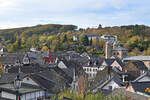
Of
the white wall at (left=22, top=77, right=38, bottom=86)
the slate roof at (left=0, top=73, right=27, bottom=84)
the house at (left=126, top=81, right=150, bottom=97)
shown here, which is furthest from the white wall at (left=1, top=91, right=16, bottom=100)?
the house at (left=126, top=81, right=150, bottom=97)

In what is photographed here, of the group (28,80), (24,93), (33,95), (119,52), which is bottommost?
(119,52)

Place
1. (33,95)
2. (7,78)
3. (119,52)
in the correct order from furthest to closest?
(119,52)
(7,78)
(33,95)

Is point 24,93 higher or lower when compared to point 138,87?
lower

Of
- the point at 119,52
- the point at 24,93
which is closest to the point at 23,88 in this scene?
the point at 24,93

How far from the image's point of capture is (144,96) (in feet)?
70.2

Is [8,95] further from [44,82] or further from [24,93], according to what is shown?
[44,82]

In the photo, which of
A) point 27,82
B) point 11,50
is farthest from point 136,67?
point 11,50

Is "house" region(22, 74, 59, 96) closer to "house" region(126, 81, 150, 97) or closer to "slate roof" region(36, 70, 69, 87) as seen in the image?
"slate roof" region(36, 70, 69, 87)

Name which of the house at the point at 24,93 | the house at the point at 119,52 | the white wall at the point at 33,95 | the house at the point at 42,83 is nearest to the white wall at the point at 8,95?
the house at the point at 24,93

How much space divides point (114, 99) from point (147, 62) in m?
48.8

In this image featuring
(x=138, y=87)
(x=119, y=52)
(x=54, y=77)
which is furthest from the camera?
(x=119, y=52)

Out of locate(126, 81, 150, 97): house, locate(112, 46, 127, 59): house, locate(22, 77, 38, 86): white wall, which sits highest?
locate(126, 81, 150, 97): house

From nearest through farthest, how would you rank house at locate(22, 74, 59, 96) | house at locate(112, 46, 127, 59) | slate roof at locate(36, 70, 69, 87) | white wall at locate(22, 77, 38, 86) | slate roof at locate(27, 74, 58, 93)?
house at locate(22, 74, 59, 96) → slate roof at locate(27, 74, 58, 93) → white wall at locate(22, 77, 38, 86) → slate roof at locate(36, 70, 69, 87) → house at locate(112, 46, 127, 59)

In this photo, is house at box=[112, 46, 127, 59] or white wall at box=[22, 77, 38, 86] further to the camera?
house at box=[112, 46, 127, 59]
